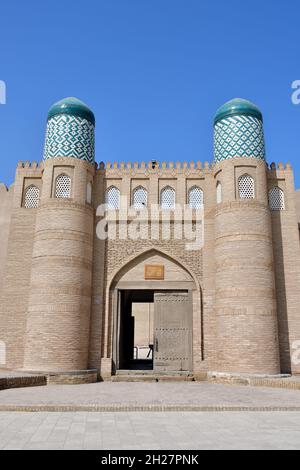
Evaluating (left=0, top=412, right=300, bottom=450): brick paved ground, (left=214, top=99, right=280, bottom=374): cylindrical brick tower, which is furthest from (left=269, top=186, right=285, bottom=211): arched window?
(left=0, top=412, right=300, bottom=450): brick paved ground

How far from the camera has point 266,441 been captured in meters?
3.79

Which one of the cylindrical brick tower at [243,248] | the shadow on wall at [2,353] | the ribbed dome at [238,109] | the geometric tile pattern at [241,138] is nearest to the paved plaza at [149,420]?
the cylindrical brick tower at [243,248]

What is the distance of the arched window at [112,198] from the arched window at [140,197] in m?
0.40

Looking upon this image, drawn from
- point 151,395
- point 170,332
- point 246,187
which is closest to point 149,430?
point 151,395

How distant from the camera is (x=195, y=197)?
1024cm

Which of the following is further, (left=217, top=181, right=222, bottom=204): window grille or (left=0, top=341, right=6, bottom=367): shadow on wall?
(left=217, top=181, right=222, bottom=204): window grille

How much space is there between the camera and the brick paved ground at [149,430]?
3.64 m

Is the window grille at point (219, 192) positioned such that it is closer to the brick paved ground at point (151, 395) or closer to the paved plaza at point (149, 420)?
the brick paved ground at point (151, 395)

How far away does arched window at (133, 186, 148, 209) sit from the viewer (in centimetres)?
1014

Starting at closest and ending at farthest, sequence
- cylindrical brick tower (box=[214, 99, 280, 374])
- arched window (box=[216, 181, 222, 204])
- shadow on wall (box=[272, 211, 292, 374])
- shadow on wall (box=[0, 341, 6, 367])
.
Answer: cylindrical brick tower (box=[214, 99, 280, 374]), shadow on wall (box=[272, 211, 292, 374]), shadow on wall (box=[0, 341, 6, 367]), arched window (box=[216, 181, 222, 204])

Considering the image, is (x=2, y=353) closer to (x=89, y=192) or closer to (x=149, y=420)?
(x=89, y=192)

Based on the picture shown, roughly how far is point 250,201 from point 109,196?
3250 mm

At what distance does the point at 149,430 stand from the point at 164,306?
549cm

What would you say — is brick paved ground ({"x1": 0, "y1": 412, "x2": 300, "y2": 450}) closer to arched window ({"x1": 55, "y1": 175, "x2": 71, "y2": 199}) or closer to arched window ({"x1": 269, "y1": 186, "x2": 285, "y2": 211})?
arched window ({"x1": 55, "y1": 175, "x2": 71, "y2": 199})
